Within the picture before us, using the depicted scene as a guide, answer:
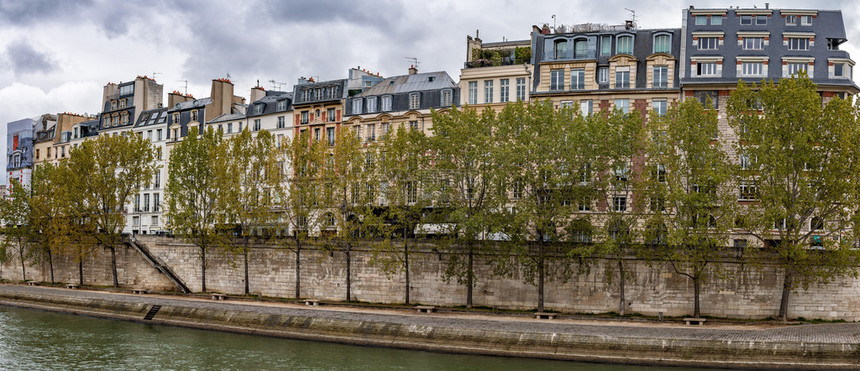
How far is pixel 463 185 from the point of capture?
150 feet

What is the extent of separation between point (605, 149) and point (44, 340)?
2910 centimetres

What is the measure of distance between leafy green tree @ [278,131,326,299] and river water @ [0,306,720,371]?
384 inches

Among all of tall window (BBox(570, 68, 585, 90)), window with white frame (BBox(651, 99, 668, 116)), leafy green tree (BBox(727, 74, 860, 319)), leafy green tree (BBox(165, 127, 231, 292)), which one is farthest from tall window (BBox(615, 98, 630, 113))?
leafy green tree (BBox(165, 127, 231, 292))

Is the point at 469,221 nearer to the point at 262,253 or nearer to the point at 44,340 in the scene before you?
the point at 262,253

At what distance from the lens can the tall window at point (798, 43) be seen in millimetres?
51312

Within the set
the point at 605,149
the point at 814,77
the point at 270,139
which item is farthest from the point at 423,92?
the point at 814,77

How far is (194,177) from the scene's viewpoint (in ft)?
181

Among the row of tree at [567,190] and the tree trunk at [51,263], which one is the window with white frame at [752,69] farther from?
the tree trunk at [51,263]

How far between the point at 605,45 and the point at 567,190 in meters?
16.0

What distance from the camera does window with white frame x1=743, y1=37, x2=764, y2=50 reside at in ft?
170

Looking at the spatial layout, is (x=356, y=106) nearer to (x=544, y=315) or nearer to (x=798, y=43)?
(x=544, y=315)

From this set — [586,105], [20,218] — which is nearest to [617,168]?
[586,105]

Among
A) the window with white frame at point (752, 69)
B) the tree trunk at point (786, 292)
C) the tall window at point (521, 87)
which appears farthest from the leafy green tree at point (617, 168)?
the tall window at point (521, 87)

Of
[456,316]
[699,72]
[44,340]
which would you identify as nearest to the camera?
[44,340]
